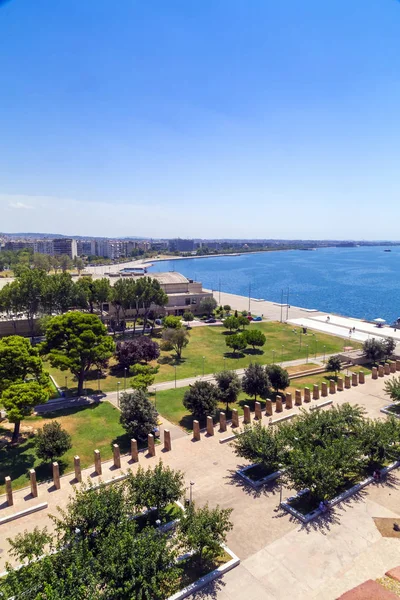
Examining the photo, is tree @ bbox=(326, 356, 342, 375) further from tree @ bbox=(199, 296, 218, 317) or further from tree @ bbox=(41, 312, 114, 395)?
tree @ bbox=(199, 296, 218, 317)

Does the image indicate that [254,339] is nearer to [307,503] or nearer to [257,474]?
[257,474]

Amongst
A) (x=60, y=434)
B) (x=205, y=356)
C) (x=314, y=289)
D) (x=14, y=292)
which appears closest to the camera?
(x=60, y=434)

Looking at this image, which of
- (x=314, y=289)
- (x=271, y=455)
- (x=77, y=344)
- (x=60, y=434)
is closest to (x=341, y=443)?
(x=271, y=455)

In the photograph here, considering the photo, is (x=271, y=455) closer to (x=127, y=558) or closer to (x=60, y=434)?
(x=127, y=558)

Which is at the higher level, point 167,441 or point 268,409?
point 167,441

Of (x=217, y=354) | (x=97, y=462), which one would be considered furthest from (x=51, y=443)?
(x=217, y=354)

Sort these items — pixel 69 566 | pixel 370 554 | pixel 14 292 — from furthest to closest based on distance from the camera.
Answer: pixel 14 292
pixel 370 554
pixel 69 566

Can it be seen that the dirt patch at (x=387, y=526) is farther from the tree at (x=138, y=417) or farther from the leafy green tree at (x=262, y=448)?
the tree at (x=138, y=417)

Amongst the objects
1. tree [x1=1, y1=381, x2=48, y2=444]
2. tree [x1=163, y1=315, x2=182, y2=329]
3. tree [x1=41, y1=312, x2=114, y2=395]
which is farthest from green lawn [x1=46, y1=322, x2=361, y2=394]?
tree [x1=1, y1=381, x2=48, y2=444]

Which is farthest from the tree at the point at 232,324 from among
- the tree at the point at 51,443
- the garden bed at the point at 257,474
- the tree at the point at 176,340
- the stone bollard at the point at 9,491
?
the stone bollard at the point at 9,491
